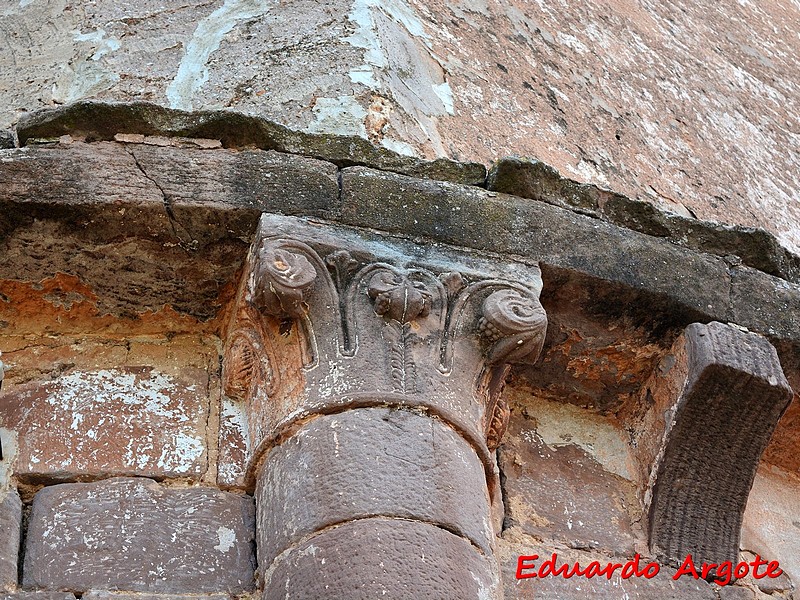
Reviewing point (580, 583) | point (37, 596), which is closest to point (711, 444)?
point (580, 583)

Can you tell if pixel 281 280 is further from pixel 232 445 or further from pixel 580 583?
pixel 580 583

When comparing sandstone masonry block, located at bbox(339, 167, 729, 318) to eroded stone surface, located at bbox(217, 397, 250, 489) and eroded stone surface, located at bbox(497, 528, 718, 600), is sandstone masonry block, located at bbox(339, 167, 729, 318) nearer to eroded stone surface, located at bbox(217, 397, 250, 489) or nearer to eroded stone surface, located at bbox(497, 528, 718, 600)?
eroded stone surface, located at bbox(217, 397, 250, 489)

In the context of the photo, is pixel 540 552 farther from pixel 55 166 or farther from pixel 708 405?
pixel 55 166

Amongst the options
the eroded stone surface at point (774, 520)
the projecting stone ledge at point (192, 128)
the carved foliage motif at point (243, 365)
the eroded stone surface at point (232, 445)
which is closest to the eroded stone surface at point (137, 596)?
the eroded stone surface at point (232, 445)

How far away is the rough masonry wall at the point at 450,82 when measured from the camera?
3.64 metres

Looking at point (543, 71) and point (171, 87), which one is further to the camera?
point (543, 71)

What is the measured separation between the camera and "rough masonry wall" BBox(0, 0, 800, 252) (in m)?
3.64

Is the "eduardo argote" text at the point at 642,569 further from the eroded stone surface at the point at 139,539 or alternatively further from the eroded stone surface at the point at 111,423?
the eroded stone surface at the point at 111,423

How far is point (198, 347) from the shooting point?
10.5 ft

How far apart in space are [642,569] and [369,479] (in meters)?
0.89

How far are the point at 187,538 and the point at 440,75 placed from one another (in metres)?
1.87

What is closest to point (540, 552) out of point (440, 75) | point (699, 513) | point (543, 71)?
point (699, 513)

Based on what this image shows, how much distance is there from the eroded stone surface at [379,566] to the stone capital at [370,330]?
0.34 meters

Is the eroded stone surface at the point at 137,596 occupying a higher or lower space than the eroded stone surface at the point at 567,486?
lower
